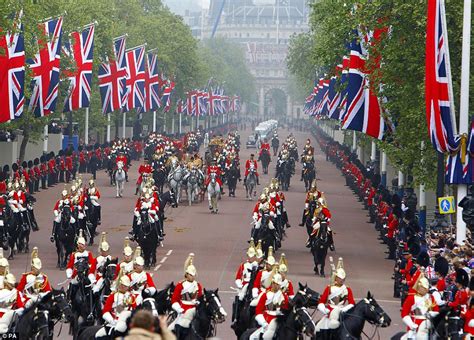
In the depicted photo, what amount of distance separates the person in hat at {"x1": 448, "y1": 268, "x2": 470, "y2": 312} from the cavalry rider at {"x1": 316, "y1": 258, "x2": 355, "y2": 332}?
1.49m

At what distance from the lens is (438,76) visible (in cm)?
2855

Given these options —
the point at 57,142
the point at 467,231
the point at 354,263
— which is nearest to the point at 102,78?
the point at 57,142

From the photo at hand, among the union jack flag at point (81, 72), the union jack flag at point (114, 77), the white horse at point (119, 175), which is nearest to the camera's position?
the white horse at point (119, 175)

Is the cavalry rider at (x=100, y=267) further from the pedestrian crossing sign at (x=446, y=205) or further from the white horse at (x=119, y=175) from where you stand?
the white horse at (x=119, y=175)

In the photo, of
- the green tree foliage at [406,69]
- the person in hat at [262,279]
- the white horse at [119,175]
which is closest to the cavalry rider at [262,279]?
the person in hat at [262,279]

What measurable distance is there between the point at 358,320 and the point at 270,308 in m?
1.27

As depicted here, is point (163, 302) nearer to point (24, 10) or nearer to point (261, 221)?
point (261, 221)

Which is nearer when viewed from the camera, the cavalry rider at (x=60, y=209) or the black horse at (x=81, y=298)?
the black horse at (x=81, y=298)

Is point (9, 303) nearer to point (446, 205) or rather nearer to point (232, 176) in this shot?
point (446, 205)

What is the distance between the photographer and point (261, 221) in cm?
3450

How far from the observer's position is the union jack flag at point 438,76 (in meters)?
28.4

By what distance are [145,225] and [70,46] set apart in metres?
30.1

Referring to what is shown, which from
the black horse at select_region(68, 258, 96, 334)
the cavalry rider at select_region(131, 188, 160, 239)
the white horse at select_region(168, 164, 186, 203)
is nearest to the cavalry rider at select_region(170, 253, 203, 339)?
the black horse at select_region(68, 258, 96, 334)

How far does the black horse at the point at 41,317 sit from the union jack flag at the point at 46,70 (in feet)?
108
